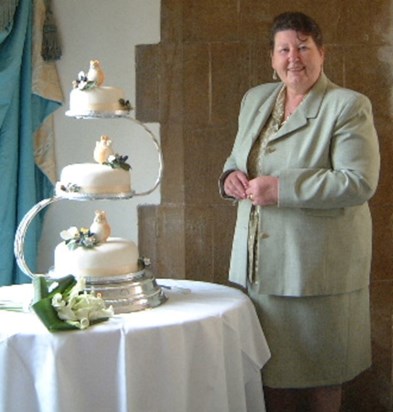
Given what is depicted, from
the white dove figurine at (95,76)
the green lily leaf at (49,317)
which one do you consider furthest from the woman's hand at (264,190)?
the green lily leaf at (49,317)

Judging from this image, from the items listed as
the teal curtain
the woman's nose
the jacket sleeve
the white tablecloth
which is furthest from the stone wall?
the white tablecloth

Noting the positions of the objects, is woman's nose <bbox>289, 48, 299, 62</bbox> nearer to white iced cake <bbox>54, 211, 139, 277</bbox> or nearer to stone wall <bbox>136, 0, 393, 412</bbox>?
stone wall <bbox>136, 0, 393, 412</bbox>

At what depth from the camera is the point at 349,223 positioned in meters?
2.28

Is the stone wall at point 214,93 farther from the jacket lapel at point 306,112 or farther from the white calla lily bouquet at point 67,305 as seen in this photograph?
the white calla lily bouquet at point 67,305

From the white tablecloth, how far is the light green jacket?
14.7 inches

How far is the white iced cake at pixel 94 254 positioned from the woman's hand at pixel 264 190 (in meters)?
0.42

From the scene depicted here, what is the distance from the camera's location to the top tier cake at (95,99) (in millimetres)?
2023

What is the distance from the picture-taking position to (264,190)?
221 cm

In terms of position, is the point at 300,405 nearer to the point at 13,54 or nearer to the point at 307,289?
the point at 307,289

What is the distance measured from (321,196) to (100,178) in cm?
66

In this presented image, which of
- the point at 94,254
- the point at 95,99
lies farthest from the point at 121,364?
the point at 95,99

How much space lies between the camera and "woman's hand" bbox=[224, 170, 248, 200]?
2322mm

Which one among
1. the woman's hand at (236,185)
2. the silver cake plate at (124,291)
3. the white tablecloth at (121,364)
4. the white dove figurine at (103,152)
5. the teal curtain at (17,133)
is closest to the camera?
the white tablecloth at (121,364)

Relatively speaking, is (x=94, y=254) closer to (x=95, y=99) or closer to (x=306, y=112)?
(x=95, y=99)
